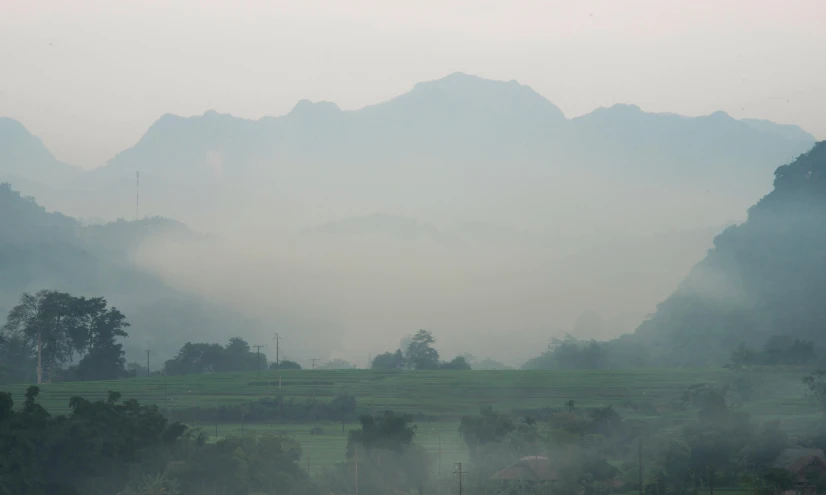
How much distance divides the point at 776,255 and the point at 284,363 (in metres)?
Result: 90.1

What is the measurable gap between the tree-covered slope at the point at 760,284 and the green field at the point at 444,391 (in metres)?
31.3

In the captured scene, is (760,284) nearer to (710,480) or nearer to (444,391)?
(444,391)

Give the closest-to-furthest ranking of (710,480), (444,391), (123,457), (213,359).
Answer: (123,457) → (710,480) → (444,391) → (213,359)

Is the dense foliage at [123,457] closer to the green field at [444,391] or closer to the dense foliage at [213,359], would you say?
the green field at [444,391]

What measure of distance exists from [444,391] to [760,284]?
79021mm

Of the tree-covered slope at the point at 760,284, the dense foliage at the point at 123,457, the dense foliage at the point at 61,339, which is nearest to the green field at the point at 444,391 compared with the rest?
the dense foliage at the point at 61,339

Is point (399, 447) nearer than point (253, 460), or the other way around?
point (253, 460)

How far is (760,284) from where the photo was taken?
564 ft

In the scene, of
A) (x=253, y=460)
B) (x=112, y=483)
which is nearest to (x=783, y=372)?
(x=253, y=460)

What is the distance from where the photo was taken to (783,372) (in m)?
117

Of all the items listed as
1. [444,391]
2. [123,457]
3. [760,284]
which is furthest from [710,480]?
[760,284]

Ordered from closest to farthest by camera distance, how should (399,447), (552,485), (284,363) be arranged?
(552,485) < (399,447) < (284,363)

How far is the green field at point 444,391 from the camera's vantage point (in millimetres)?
93875

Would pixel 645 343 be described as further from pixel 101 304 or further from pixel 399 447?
pixel 399 447
